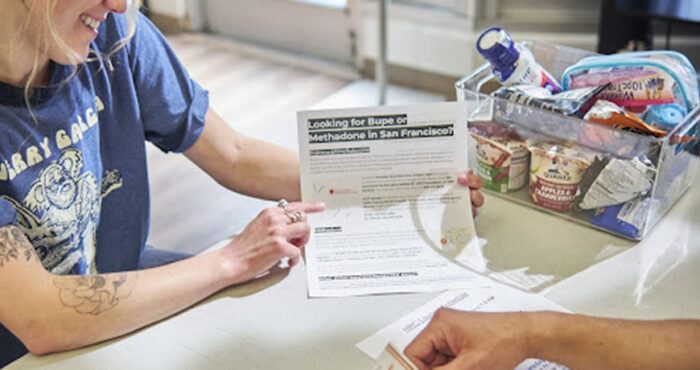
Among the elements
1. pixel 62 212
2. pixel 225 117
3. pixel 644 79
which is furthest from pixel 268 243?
pixel 225 117

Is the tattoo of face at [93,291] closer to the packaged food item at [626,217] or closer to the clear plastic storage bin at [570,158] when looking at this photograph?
the clear plastic storage bin at [570,158]

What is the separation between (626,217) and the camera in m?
1.04

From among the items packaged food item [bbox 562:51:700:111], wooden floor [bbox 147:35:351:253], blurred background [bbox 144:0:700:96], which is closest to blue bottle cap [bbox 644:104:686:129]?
packaged food item [bbox 562:51:700:111]

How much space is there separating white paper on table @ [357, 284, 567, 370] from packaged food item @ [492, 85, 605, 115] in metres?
0.27

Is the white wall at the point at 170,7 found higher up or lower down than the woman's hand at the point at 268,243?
lower down

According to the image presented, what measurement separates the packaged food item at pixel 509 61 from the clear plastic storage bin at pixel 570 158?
1.6 inches

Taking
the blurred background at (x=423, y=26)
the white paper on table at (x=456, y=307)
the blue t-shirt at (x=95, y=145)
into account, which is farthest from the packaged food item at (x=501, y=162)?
the blurred background at (x=423, y=26)

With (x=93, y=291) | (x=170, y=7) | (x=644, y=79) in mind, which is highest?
(x=644, y=79)

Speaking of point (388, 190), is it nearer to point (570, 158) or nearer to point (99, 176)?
point (570, 158)

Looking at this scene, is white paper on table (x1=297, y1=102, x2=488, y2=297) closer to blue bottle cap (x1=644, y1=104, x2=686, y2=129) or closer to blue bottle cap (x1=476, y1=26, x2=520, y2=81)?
blue bottle cap (x1=476, y1=26, x2=520, y2=81)

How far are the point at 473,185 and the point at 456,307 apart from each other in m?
0.22

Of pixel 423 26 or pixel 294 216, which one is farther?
pixel 423 26

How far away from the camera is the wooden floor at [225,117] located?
2.35 meters

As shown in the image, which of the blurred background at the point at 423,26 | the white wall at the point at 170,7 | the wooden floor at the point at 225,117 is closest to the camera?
the blurred background at the point at 423,26
